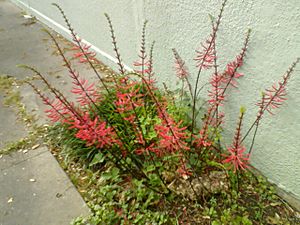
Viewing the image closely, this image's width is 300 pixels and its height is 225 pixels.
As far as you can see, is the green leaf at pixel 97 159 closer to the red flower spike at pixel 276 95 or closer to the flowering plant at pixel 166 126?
the flowering plant at pixel 166 126

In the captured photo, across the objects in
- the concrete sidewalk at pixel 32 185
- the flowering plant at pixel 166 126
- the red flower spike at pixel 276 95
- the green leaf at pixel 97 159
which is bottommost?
the concrete sidewalk at pixel 32 185

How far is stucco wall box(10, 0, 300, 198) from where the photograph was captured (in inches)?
65.1

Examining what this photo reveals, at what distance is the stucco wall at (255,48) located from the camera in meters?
1.65

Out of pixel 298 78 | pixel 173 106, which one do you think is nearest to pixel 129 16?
pixel 173 106

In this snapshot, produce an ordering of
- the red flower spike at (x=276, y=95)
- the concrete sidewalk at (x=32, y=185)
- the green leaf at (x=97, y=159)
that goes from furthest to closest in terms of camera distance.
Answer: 1. the green leaf at (x=97, y=159)
2. the concrete sidewalk at (x=32, y=185)
3. the red flower spike at (x=276, y=95)

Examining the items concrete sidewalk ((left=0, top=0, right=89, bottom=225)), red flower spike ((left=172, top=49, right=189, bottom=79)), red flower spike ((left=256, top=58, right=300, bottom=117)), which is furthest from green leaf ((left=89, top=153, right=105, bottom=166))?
red flower spike ((left=256, top=58, right=300, bottom=117))

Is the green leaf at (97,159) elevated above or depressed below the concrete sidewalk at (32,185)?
above

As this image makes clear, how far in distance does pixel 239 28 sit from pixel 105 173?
1.53 metres

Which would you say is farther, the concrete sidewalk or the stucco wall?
the concrete sidewalk

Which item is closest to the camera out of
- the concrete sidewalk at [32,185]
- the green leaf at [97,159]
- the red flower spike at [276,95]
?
the red flower spike at [276,95]

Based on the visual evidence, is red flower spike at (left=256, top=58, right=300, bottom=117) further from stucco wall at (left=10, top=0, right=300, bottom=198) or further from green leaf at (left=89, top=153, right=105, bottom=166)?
green leaf at (left=89, top=153, right=105, bottom=166)

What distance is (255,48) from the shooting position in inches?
71.7

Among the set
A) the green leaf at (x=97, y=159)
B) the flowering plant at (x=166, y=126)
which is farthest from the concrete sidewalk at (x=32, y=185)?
the flowering plant at (x=166, y=126)

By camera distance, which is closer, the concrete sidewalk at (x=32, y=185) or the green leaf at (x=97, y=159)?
the concrete sidewalk at (x=32, y=185)
